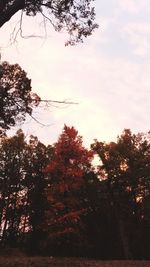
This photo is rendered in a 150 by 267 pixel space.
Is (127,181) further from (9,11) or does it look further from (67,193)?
(9,11)

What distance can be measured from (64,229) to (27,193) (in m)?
14.6

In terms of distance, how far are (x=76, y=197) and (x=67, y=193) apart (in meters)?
2.06

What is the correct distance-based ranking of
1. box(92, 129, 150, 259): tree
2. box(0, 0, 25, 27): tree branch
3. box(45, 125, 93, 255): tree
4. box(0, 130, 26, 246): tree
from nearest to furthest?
box(0, 0, 25, 27): tree branch < box(45, 125, 93, 255): tree < box(92, 129, 150, 259): tree < box(0, 130, 26, 246): tree

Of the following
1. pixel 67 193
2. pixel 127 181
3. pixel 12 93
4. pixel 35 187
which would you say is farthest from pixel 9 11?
pixel 35 187

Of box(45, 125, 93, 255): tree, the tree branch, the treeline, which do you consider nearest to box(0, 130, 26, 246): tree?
the treeline

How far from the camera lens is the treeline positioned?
3625 centimetres

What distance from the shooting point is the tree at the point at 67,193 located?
115 feet

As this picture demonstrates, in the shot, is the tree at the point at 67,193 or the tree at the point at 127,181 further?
the tree at the point at 127,181

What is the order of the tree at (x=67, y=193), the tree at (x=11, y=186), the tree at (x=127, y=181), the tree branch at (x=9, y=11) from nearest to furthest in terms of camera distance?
the tree branch at (x=9, y=11) < the tree at (x=67, y=193) < the tree at (x=127, y=181) < the tree at (x=11, y=186)

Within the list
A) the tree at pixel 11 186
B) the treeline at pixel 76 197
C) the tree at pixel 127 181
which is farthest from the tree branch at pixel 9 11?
the tree at pixel 11 186

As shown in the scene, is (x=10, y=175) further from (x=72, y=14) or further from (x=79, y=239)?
(x=72, y=14)

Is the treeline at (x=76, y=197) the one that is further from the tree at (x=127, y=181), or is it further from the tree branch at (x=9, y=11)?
the tree branch at (x=9, y=11)

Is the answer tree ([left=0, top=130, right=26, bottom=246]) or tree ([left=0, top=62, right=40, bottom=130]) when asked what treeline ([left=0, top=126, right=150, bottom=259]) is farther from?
tree ([left=0, top=62, right=40, bottom=130])

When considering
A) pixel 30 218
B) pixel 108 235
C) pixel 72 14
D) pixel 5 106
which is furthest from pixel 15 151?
pixel 72 14
